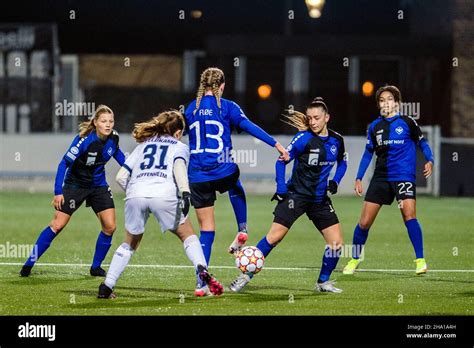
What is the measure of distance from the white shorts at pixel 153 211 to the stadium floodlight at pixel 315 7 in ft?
63.9

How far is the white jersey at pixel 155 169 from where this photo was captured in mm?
10609

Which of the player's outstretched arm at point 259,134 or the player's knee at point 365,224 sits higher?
the player's outstretched arm at point 259,134

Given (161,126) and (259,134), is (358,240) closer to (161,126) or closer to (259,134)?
(259,134)

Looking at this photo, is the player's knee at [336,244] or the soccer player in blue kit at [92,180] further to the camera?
the soccer player in blue kit at [92,180]

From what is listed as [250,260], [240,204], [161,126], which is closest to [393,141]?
[240,204]

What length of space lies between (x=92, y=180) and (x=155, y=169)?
2465 mm

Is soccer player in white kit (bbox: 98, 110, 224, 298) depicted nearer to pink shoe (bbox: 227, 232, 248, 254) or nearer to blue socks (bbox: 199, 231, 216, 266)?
blue socks (bbox: 199, 231, 216, 266)

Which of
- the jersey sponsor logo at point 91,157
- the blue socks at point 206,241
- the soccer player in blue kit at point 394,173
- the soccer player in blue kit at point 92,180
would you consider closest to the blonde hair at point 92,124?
the soccer player in blue kit at point 92,180

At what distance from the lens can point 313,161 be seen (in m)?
11.6

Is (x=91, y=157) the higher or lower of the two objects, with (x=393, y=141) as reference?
lower

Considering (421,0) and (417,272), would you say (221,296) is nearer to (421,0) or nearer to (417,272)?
(417,272)

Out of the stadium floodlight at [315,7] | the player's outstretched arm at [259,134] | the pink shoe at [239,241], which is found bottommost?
the pink shoe at [239,241]

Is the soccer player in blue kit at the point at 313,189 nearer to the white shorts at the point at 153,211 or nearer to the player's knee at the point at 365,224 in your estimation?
the white shorts at the point at 153,211
